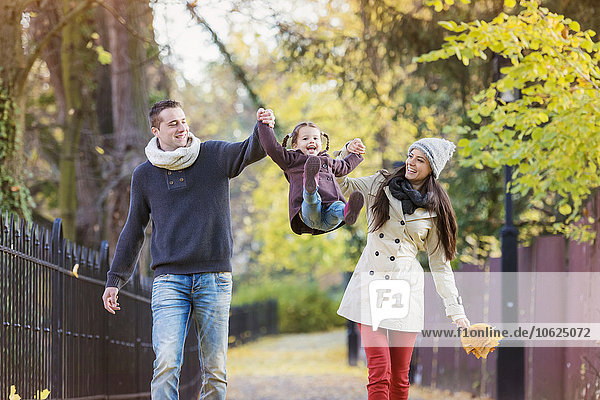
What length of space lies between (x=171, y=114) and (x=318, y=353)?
18.4 m

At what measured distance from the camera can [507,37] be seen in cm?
750

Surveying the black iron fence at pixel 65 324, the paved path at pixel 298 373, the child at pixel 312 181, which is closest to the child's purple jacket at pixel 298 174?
the child at pixel 312 181

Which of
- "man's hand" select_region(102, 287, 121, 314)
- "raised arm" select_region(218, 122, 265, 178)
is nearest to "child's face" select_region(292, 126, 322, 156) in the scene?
"raised arm" select_region(218, 122, 265, 178)

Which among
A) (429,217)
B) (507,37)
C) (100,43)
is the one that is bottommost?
(429,217)

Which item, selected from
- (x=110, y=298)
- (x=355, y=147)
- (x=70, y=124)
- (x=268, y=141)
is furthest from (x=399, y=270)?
(x=70, y=124)

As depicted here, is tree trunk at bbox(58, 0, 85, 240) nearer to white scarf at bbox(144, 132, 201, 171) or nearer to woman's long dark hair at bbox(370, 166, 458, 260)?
white scarf at bbox(144, 132, 201, 171)

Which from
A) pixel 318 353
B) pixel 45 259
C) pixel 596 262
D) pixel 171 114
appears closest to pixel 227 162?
pixel 171 114

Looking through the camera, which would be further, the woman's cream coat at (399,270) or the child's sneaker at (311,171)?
the woman's cream coat at (399,270)

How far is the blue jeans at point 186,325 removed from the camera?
4887 millimetres

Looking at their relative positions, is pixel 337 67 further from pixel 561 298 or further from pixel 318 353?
pixel 318 353

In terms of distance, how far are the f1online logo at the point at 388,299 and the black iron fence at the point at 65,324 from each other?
211cm

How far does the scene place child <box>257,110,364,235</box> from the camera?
4.80 m

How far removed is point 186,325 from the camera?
4984 mm

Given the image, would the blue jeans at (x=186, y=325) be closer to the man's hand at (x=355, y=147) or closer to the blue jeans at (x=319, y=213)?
the blue jeans at (x=319, y=213)
